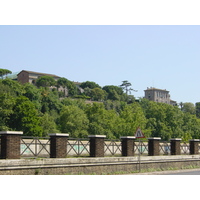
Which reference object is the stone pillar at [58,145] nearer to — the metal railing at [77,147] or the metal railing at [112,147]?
the metal railing at [77,147]

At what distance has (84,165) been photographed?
20.2m

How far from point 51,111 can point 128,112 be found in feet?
85.4

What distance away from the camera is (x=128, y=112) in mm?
80812

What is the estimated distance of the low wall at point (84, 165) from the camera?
17000 mm

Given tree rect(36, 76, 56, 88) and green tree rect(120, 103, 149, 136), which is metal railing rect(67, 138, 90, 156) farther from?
tree rect(36, 76, 56, 88)

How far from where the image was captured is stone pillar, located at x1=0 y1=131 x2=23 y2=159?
1735cm

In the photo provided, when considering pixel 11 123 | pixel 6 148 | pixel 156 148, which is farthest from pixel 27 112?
pixel 6 148

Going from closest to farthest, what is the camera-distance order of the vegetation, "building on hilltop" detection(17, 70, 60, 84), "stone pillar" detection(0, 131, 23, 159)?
"stone pillar" detection(0, 131, 23, 159), the vegetation, "building on hilltop" detection(17, 70, 60, 84)

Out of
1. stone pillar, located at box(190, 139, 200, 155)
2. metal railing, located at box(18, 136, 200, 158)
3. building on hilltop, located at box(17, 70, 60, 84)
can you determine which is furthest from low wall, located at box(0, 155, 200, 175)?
building on hilltop, located at box(17, 70, 60, 84)

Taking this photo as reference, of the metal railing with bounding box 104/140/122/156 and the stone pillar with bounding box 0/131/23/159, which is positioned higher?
the stone pillar with bounding box 0/131/23/159

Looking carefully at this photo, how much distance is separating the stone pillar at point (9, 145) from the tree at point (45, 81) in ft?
510

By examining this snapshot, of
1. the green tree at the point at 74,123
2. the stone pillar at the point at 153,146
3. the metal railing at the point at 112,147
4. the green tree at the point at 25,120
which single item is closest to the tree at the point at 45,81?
the green tree at the point at 74,123

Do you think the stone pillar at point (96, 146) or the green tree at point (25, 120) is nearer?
the stone pillar at point (96, 146)

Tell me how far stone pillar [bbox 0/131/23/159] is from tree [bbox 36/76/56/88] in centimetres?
15531
